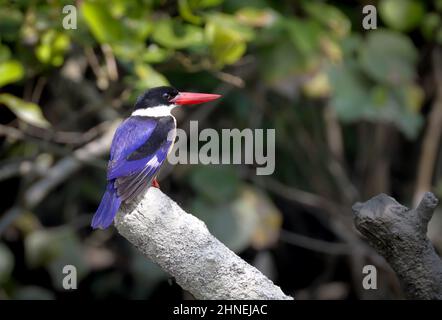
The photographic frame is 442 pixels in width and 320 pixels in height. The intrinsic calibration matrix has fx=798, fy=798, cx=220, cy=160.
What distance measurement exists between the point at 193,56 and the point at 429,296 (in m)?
1.61

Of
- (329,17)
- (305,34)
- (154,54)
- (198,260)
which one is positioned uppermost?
(329,17)

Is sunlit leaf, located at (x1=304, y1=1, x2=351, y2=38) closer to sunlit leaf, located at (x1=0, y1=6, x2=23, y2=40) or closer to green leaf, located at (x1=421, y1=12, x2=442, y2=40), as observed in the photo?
green leaf, located at (x1=421, y1=12, x2=442, y2=40)

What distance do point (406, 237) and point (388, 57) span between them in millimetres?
1797

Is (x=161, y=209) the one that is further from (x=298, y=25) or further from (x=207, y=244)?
(x=298, y=25)

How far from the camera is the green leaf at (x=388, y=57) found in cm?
341

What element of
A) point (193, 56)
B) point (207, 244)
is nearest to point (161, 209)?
point (207, 244)

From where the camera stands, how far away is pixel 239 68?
3760mm

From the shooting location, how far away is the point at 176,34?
2.95m

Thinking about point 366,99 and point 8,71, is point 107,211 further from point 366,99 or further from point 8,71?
point 366,99

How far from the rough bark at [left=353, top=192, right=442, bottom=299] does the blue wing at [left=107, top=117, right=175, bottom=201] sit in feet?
2.00

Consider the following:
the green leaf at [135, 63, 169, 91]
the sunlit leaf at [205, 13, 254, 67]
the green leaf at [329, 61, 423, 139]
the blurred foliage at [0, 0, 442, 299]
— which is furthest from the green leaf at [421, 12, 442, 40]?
the green leaf at [135, 63, 169, 91]

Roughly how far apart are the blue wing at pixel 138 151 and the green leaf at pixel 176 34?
51cm

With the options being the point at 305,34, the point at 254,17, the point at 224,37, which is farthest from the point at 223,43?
the point at 305,34

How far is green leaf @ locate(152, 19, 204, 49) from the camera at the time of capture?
292 centimetres
